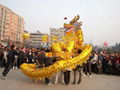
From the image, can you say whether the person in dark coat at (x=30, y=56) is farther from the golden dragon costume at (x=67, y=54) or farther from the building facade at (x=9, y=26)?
the building facade at (x=9, y=26)

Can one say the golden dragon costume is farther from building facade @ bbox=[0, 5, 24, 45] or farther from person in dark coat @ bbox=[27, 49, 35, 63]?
building facade @ bbox=[0, 5, 24, 45]

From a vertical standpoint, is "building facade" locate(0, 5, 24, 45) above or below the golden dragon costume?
above

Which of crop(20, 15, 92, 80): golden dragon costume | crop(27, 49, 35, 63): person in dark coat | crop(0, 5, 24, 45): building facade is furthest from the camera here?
crop(0, 5, 24, 45): building facade

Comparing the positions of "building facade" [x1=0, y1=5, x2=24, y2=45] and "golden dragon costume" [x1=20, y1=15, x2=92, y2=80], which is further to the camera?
"building facade" [x1=0, y1=5, x2=24, y2=45]

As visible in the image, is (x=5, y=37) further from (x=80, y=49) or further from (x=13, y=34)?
(x=80, y=49)

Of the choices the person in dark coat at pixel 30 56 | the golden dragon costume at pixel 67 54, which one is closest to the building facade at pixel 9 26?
the person in dark coat at pixel 30 56

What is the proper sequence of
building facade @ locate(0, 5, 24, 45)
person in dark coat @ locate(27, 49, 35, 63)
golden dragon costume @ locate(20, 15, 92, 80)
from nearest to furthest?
1. golden dragon costume @ locate(20, 15, 92, 80)
2. person in dark coat @ locate(27, 49, 35, 63)
3. building facade @ locate(0, 5, 24, 45)

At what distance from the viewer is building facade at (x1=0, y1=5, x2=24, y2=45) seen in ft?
198

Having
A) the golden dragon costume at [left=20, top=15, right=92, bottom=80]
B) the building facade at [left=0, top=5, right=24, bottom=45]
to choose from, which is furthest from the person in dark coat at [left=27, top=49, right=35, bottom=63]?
the building facade at [left=0, top=5, right=24, bottom=45]

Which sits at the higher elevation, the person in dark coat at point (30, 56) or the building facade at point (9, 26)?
the building facade at point (9, 26)

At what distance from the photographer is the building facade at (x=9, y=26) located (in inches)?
2374

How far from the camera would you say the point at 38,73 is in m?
6.05

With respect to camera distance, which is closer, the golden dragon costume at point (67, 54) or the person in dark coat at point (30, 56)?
the golden dragon costume at point (67, 54)

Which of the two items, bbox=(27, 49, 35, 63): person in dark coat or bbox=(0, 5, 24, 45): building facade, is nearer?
bbox=(27, 49, 35, 63): person in dark coat
